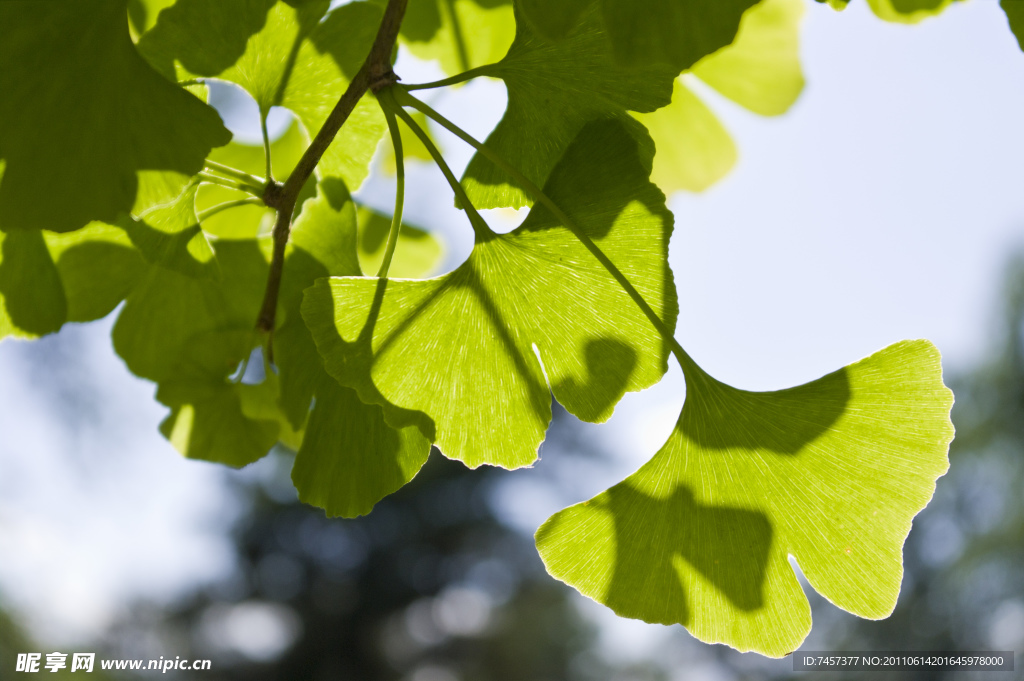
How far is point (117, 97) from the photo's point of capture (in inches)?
Result: 15.6

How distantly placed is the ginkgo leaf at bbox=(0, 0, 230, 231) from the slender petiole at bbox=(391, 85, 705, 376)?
13 centimetres

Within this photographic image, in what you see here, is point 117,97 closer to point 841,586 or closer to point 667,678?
point 841,586

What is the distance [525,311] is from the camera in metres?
0.49

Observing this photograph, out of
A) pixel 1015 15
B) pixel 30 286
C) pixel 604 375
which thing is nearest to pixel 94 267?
pixel 30 286

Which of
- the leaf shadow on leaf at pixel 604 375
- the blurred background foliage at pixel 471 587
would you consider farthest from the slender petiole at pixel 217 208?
the blurred background foliage at pixel 471 587

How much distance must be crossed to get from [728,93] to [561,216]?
54cm

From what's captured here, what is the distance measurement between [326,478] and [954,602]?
14.7 metres

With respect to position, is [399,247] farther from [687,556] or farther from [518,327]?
[687,556]

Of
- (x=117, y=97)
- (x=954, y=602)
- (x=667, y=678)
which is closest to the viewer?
(x=117, y=97)

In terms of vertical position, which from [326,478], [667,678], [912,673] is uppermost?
[326,478]

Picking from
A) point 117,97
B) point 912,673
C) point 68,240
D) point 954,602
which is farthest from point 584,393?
point 912,673

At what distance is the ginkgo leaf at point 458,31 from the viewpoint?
67cm

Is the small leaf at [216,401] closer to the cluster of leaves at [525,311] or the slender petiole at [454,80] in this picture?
the cluster of leaves at [525,311]

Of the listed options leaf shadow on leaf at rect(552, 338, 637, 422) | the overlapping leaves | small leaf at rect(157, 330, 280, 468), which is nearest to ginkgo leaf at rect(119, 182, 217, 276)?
the overlapping leaves
